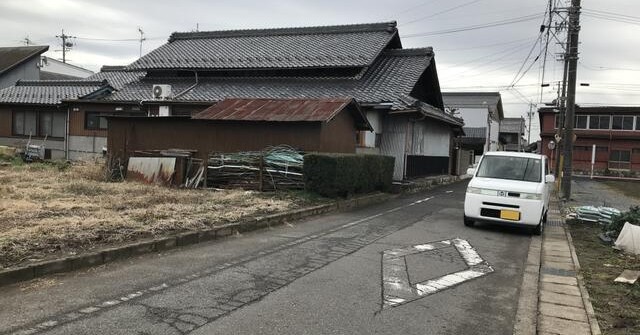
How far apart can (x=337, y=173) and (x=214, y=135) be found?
4.83 metres

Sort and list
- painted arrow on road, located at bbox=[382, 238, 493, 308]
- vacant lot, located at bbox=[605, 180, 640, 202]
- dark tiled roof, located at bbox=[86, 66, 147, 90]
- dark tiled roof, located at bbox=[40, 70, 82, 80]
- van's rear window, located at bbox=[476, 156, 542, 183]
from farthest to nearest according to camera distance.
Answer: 1. dark tiled roof, located at bbox=[40, 70, 82, 80]
2. dark tiled roof, located at bbox=[86, 66, 147, 90]
3. vacant lot, located at bbox=[605, 180, 640, 202]
4. van's rear window, located at bbox=[476, 156, 542, 183]
5. painted arrow on road, located at bbox=[382, 238, 493, 308]

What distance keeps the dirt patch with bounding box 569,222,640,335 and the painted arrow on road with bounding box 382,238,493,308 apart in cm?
145

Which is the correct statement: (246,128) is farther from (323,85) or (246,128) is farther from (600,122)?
(600,122)

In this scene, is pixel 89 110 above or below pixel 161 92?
below

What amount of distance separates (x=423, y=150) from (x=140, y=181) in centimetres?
1406

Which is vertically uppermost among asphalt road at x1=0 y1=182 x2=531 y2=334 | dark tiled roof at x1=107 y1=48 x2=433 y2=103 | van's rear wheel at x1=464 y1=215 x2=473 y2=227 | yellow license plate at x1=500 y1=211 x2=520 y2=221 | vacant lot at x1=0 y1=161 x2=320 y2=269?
dark tiled roof at x1=107 y1=48 x2=433 y2=103

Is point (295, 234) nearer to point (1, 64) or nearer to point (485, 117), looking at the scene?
point (1, 64)

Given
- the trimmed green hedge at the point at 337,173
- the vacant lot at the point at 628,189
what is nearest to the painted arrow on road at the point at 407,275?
the trimmed green hedge at the point at 337,173

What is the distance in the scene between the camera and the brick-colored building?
47781 millimetres

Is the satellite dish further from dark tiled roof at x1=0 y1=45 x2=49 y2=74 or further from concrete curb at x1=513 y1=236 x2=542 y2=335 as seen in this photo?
dark tiled roof at x1=0 y1=45 x2=49 y2=74

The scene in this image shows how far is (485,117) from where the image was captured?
177 ft

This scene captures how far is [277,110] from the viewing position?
16188 mm

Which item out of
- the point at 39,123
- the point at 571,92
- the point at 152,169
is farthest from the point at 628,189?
the point at 39,123

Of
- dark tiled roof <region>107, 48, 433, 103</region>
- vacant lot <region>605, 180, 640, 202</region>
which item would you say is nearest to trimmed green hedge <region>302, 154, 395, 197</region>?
dark tiled roof <region>107, 48, 433, 103</region>
